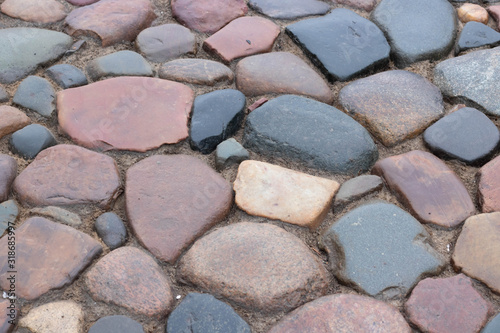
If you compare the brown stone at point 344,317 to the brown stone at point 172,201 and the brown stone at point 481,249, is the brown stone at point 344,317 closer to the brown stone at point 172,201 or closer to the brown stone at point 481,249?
the brown stone at point 481,249

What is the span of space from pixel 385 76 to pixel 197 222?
92cm

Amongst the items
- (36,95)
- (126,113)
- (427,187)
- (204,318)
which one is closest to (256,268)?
(204,318)

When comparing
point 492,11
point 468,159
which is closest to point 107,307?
point 468,159

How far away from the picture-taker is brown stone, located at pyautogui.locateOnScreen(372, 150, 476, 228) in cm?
155

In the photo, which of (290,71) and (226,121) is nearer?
(226,121)

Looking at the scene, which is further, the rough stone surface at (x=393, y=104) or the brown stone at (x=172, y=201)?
the rough stone surface at (x=393, y=104)

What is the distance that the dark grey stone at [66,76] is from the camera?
72.9 inches

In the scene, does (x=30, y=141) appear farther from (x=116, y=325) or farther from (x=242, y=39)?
(x=242, y=39)

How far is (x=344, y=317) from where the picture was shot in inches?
51.3

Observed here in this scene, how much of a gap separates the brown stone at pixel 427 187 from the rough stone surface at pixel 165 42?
2.85 ft

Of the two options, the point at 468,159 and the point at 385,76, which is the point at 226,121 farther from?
the point at 468,159

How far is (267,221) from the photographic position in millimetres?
1518

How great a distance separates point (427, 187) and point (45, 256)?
1093 mm

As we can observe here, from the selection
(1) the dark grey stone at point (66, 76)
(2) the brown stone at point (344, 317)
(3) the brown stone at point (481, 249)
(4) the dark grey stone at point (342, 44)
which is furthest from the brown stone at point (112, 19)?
(3) the brown stone at point (481, 249)
